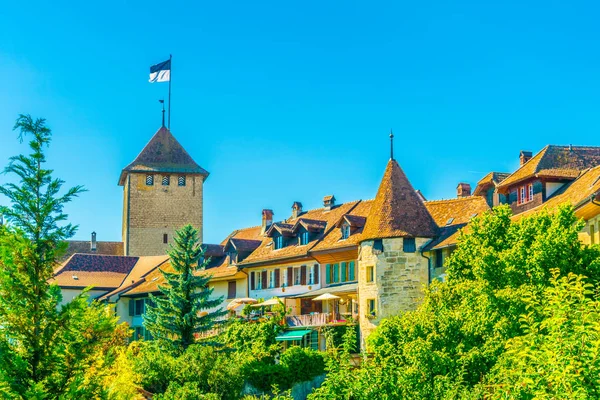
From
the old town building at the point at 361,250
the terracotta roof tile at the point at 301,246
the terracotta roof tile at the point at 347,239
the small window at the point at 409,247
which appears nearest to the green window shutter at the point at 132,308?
the old town building at the point at 361,250

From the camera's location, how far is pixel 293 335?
148 ft

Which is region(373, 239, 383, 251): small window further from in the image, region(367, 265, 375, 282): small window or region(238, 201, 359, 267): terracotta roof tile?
region(238, 201, 359, 267): terracotta roof tile

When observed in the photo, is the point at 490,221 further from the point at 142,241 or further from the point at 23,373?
the point at 142,241

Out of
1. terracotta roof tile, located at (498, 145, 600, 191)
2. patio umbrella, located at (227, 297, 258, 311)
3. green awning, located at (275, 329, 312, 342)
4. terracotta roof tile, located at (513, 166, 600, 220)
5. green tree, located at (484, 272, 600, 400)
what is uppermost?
terracotta roof tile, located at (498, 145, 600, 191)

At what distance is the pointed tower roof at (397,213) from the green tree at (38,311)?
16.3 metres

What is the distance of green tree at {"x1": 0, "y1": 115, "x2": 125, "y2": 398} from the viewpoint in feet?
87.8

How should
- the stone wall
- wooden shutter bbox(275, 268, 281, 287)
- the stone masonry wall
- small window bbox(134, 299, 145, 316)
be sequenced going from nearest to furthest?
the stone masonry wall
wooden shutter bbox(275, 268, 281, 287)
small window bbox(134, 299, 145, 316)
the stone wall

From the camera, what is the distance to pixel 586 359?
1648cm

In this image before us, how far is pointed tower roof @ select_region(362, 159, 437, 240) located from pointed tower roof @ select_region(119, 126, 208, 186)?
3892cm

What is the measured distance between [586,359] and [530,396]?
2783mm

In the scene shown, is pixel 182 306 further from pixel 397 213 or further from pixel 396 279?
pixel 397 213

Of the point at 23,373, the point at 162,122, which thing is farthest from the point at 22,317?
the point at 162,122

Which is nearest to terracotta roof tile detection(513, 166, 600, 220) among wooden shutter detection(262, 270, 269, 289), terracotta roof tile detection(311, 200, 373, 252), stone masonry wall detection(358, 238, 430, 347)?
stone masonry wall detection(358, 238, 430, 347)

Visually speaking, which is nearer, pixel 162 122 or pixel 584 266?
pixel 584 266
